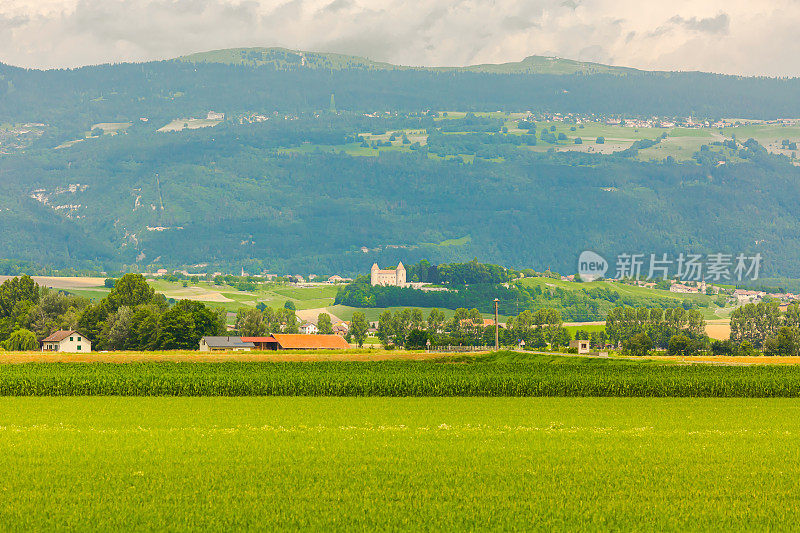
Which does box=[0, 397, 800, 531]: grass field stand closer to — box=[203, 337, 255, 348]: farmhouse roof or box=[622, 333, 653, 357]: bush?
box=[203, 337, 255, 348]: farmhouse roof

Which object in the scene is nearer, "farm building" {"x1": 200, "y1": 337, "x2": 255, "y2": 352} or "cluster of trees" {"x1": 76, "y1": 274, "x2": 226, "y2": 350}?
"farm building" {"x1": 200, "y1": 337, "x2": 255, "y2": 352}

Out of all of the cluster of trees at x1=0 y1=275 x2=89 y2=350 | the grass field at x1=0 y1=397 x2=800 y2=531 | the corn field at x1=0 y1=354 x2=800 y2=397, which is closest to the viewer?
the grass field at x1=0 y1=397 x2=800 y2=531

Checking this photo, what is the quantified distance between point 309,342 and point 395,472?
11266 centimetres

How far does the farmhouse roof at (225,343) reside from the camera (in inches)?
5370

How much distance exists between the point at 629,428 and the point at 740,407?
16.2 meters

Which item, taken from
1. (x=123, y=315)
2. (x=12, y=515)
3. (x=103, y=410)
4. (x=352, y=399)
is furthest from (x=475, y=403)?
(x=123, y=315)

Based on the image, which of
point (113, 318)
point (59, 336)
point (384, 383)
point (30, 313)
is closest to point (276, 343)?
point (113, 318)

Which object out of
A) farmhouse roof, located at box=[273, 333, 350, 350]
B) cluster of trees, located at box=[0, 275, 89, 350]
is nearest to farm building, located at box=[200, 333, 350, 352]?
farmhouse roof, located at box=[273, 333, 350, 350]

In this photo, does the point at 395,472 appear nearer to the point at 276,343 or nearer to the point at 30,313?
the point at 276,343

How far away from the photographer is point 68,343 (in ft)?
456

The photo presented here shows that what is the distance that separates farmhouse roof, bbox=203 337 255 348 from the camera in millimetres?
136387

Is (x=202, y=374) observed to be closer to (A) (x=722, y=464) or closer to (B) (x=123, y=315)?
(A) (x=722, y=464)

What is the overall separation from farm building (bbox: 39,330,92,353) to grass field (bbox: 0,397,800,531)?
314 feet

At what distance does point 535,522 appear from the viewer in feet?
75.6
